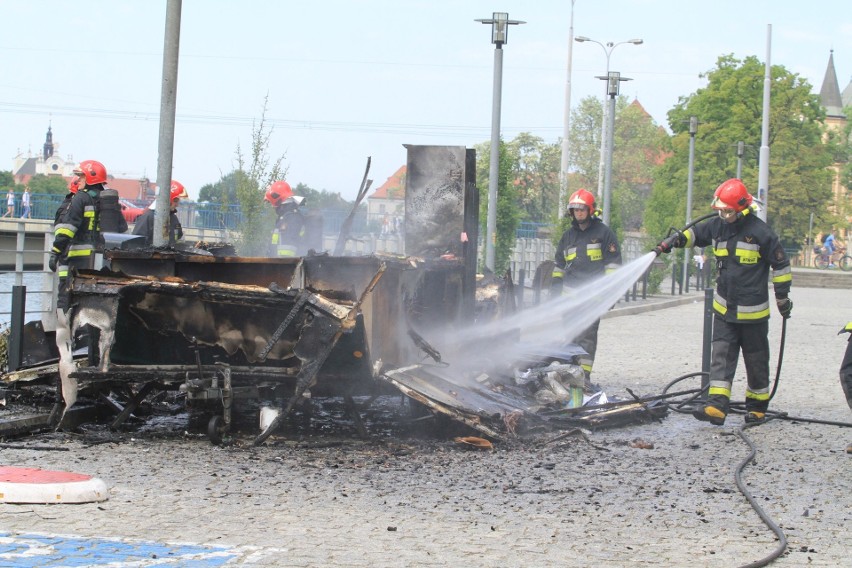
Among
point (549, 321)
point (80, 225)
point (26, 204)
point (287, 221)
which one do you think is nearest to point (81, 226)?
point (80, 225)

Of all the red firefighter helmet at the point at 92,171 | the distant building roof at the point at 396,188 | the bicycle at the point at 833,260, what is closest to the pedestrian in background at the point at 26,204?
the distant building roof at the point at 396,188

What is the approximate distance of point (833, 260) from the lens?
65.1 metres

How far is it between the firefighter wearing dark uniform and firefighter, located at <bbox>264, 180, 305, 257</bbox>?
270 centimetres

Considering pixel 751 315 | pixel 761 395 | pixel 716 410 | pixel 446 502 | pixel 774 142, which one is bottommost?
pixel 446 502

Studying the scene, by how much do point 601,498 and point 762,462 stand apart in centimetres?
193

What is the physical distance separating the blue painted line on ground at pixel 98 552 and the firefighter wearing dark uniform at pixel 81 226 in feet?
19.4

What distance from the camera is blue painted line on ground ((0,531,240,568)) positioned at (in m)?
4.56

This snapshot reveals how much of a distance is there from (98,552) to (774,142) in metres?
64.2

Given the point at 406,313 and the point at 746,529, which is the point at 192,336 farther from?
the point at 746,529

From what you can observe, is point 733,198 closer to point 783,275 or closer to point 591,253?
point 783,275

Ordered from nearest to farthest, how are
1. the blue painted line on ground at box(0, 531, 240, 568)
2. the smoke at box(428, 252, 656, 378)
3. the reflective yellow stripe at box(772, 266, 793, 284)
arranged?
the blue painted line on ground at box(0, 531, 240, 568), the reflective yellow stripe at box(772, 266, 793, 284), the smoke at box(428, 252, 656, 378)

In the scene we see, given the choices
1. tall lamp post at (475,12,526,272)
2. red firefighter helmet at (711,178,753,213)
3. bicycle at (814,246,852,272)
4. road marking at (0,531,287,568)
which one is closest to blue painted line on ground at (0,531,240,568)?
road marking at (0,531,287,568)

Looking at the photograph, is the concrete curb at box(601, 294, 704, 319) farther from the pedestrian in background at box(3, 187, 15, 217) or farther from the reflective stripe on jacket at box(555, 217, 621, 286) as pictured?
the pedestrian in background at box(3, 187, 15, 217)

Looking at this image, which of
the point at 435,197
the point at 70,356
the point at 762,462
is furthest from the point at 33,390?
the point at 762,462
